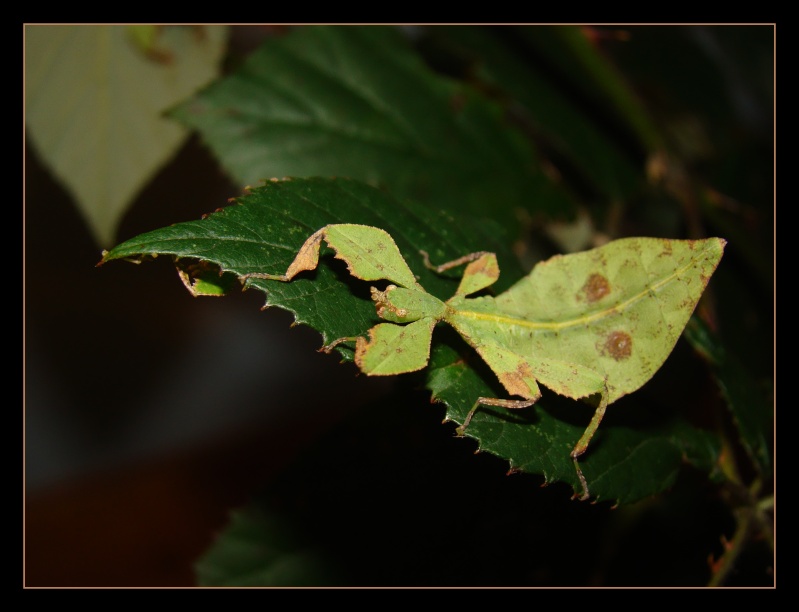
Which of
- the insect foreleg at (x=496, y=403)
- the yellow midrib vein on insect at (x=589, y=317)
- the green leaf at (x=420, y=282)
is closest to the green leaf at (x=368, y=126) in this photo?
the green leaf at (x=420, y=282)

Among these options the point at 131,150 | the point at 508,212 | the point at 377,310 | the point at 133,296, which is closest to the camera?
the point at 377,310

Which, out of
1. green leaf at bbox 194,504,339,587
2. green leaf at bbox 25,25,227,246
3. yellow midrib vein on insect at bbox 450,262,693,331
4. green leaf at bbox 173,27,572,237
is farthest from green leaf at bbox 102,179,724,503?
green leaf at bbox 194,504,339,587

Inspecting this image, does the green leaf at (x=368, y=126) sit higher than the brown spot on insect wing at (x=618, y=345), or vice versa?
the green leaf at (x=368, y=126)

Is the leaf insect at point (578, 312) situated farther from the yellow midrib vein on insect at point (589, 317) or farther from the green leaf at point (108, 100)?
the green leaf at point (108, 100)

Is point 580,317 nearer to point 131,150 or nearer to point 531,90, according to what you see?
point 531,90

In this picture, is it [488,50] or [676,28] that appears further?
[676,28]

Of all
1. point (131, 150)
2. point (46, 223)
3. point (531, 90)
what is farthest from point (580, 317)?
point (46, 223)
